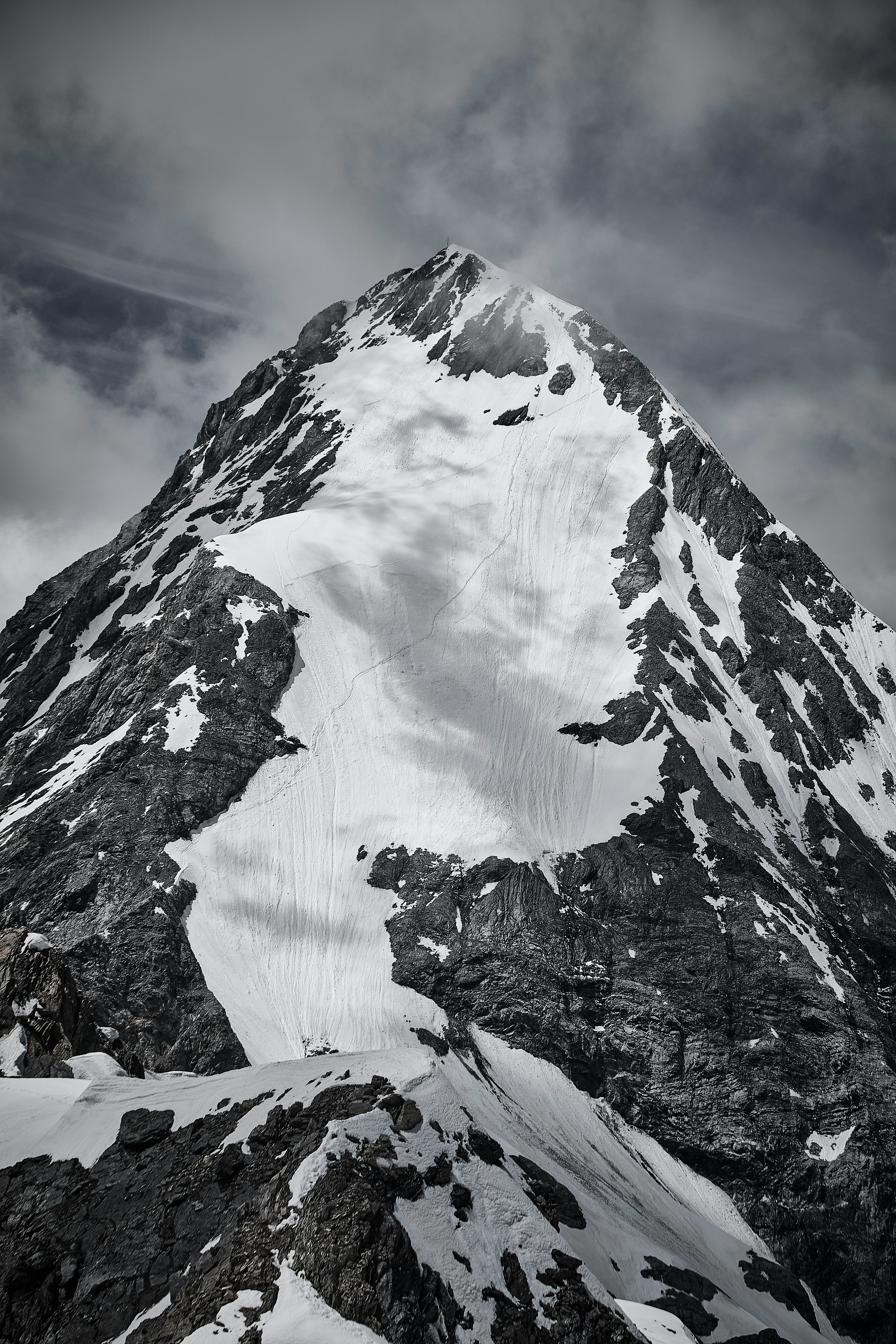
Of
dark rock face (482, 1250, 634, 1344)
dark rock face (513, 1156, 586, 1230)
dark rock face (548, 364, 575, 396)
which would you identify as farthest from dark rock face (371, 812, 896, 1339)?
dark rock face (548, 364, 575, 396)

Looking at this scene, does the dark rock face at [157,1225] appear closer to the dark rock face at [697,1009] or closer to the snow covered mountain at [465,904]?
the snow covered mountain at [465,904]

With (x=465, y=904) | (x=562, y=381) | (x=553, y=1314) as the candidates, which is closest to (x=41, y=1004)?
(x=553, y=1314)

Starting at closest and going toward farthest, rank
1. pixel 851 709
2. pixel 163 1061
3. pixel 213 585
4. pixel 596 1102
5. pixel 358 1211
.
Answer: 1. pixel 358 1211
2. pixel 163 1061
3. pixel 596 1102
4. pixel 213 585
5. pixel 851 709

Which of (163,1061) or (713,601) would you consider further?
(713,601)

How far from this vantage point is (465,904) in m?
74.4

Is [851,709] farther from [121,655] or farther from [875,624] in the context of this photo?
[121,655]

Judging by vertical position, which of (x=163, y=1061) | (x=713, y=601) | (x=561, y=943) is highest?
(x=713, y=601)

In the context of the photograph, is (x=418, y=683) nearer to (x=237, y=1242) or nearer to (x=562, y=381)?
(x=562, y=381)

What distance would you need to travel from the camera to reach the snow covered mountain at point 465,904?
2305 centimetres

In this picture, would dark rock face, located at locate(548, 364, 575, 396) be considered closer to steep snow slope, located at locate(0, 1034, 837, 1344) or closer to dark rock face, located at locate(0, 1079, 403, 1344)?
steep snow slope, located at locate(0, 1034, 837, 1344)

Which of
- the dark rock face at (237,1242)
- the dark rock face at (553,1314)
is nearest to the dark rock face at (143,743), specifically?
the dark rock face at (237,1242)

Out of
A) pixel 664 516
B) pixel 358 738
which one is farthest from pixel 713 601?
pixel 358 738

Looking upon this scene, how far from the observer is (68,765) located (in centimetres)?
8469

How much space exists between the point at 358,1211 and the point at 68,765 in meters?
73.1
